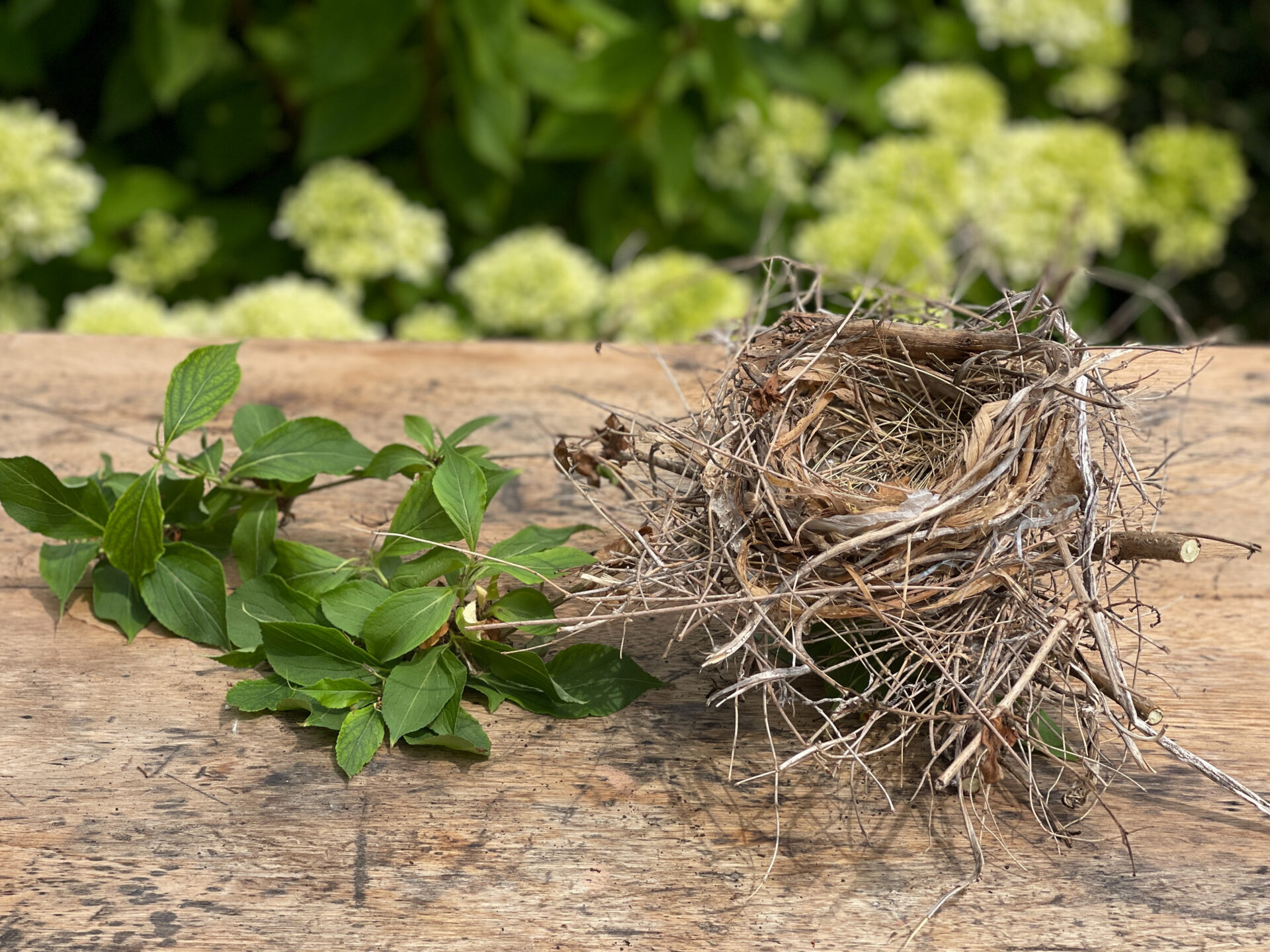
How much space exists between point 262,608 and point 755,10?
39.0 inches

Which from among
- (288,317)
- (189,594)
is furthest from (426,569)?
(288,317)

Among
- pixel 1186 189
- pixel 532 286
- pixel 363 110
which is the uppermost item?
pixel 1186 189

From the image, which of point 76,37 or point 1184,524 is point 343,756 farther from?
point 76,37

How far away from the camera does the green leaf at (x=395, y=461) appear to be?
0.71 metres

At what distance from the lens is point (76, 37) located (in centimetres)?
150

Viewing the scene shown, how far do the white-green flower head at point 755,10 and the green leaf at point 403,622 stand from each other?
954mm

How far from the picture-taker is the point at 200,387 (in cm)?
69

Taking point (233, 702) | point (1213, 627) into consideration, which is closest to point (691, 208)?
point (1213, 627)

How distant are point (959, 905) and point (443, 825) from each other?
0.28 metres

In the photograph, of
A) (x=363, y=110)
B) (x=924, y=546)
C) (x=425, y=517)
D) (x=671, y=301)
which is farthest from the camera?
(x=363, y=110)

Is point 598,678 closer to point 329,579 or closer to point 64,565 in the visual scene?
point 329,579

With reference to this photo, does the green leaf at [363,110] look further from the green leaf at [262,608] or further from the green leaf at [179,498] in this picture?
the green leaf at [262,608]

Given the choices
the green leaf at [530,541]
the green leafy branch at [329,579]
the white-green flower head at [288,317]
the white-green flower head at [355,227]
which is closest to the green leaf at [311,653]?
the green leafy branch at [329,579]

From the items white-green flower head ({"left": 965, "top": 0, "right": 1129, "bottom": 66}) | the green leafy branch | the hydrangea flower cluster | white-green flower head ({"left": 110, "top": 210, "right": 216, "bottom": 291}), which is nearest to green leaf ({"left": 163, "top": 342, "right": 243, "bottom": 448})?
the green leafy branch
